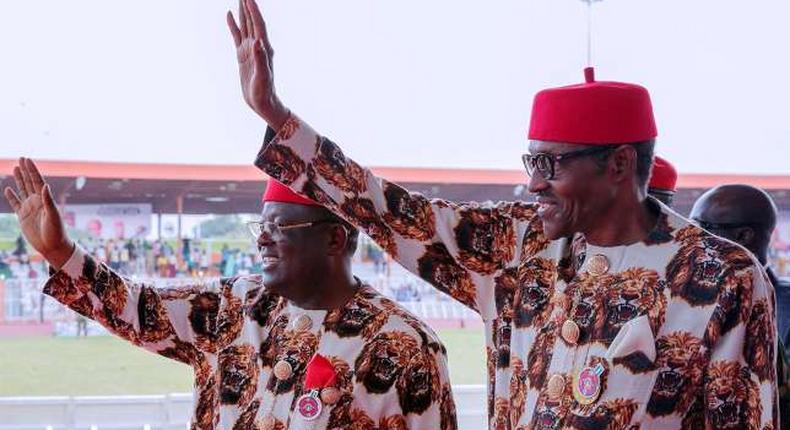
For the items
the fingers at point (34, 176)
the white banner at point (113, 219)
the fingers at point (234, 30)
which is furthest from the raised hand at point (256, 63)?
the white banner at point (113, 219)

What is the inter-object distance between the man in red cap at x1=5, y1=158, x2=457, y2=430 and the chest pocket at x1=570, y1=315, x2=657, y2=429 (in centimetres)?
49

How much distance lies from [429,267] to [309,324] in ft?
1.23

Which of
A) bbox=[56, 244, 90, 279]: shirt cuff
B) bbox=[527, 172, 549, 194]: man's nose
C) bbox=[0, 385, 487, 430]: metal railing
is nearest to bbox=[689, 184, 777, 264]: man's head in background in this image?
bbox=[527, 172, 549, 194]: man's nose

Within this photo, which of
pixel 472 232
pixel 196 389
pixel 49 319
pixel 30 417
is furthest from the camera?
pixel 49 319

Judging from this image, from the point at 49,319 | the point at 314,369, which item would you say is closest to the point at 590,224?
the point at 314,369

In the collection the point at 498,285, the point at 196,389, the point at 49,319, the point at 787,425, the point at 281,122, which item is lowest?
the point at 49,319

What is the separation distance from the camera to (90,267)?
6.24 ft

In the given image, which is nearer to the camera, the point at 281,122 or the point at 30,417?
the point at 281,122

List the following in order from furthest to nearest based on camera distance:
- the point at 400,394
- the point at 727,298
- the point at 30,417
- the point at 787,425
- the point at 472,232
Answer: the point at 30,417 → the point at 787,425 → the point at 400,394 → the point at 472,232 → the point at 727,298

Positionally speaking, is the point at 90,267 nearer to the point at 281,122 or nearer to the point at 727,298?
the point at 281,122

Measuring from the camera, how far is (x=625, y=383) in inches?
55.0

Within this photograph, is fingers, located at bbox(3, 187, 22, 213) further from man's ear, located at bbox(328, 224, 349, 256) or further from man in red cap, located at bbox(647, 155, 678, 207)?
man in red cap, located at bbox(647, 155, 678, 207)

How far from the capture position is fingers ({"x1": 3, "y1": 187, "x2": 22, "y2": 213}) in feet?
6.16

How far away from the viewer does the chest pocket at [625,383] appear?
54.7 inches
